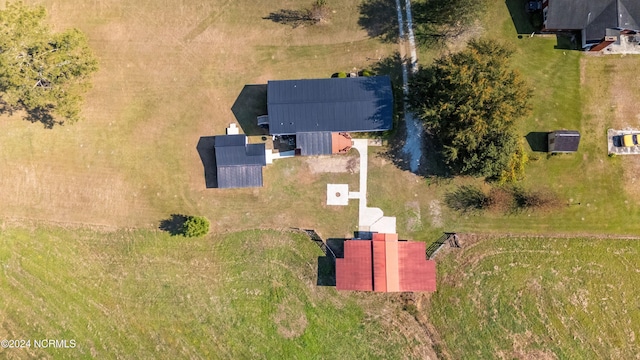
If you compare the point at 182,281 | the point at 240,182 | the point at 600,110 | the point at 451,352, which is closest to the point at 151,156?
the point at 240,182

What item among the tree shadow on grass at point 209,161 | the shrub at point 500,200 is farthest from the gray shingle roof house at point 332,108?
the shrub at point 500,200

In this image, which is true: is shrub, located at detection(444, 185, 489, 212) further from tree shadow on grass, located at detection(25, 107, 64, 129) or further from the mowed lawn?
tree shadow on grass, located at detection(25, 107, 64, 129)

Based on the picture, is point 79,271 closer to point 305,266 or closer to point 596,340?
point 305,266

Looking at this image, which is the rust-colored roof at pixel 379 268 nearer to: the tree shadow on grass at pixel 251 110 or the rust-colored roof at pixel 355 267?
the rust-colored roof at pixel 355 267

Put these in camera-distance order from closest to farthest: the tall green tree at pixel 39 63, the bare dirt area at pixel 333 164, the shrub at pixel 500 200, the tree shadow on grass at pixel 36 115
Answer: the tall green tree at pixel 39 63 → the shrub at pixel 500 200 → the bare dirt area at pixel 333 164 → the tree shadow on grass at pixel 36 115

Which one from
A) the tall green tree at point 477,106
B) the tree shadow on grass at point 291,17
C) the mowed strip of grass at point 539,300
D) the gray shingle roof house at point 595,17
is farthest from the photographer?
the tree shadow on grass at point 291,17

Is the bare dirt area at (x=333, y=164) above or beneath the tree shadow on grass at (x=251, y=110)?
beneath

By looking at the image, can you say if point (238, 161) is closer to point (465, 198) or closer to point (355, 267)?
point (355, 267)
